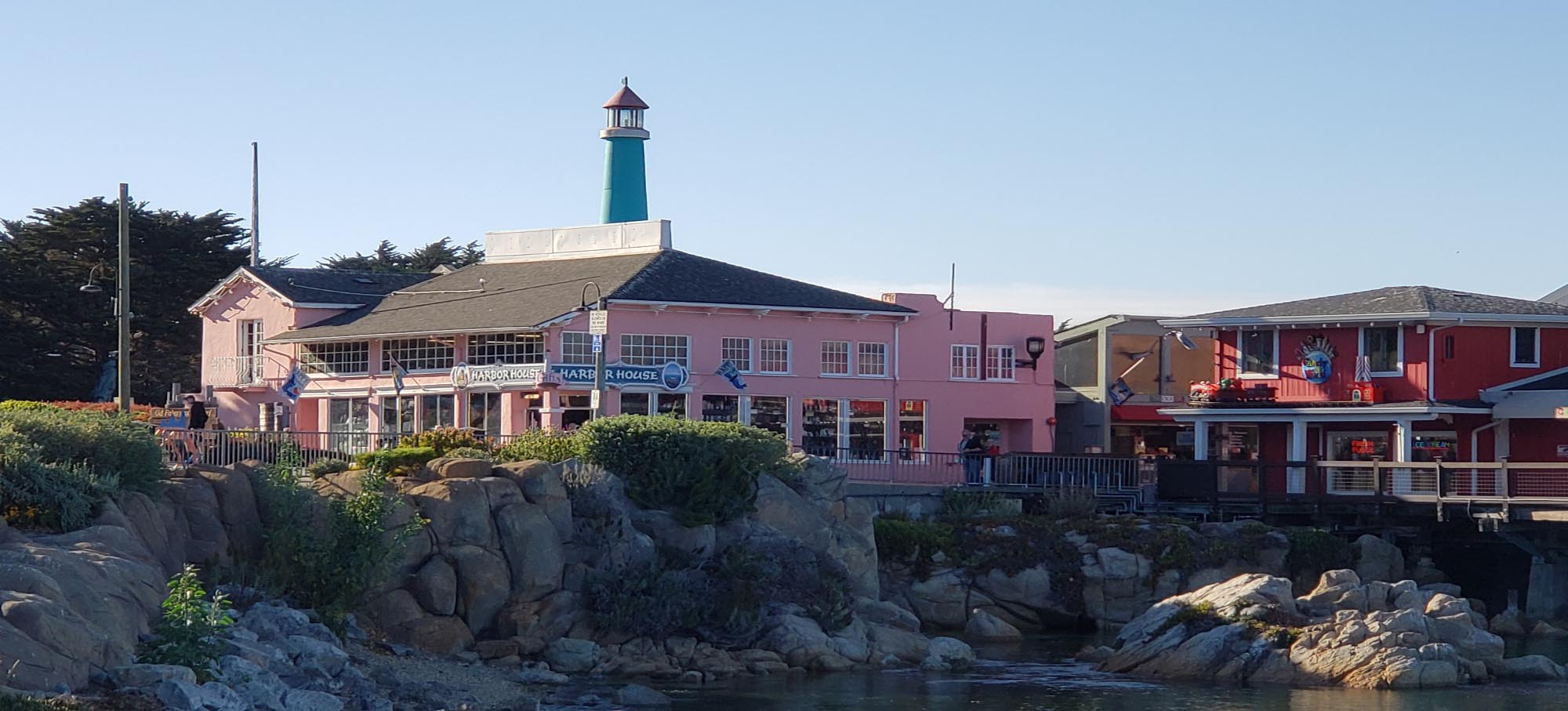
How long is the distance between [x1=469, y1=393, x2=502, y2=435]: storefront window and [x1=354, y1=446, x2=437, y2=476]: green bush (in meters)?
12.5

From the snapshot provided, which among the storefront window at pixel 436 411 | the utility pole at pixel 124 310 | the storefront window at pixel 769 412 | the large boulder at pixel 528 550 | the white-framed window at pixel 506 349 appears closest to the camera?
the large boulder at pixel 528 550

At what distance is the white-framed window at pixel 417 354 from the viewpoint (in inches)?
1946

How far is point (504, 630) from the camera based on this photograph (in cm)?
3147

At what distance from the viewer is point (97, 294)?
6059 cm

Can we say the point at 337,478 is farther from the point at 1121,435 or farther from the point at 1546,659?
the point at 1121,435

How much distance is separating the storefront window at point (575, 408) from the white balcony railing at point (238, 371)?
1227 cm

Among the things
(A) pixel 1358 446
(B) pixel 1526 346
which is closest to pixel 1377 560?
(A) pixel 1358 446

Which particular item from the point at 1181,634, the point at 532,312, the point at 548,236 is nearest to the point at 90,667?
the point at 1181,634

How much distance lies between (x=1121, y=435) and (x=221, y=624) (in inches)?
1534

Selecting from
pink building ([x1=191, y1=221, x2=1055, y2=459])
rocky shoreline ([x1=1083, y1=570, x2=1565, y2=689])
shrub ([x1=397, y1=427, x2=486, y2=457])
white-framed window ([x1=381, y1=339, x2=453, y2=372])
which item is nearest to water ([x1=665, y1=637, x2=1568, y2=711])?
rocky shoreline ([x1=1083, y1=570, x2=1565, y2=689])

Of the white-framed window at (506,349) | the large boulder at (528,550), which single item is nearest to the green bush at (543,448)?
the large boulder at (528,550)

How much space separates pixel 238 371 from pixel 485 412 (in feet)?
36.3

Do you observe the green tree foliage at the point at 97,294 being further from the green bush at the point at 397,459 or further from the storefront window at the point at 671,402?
the green bush at the point at 397,459

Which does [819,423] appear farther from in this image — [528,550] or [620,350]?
[528,550]
